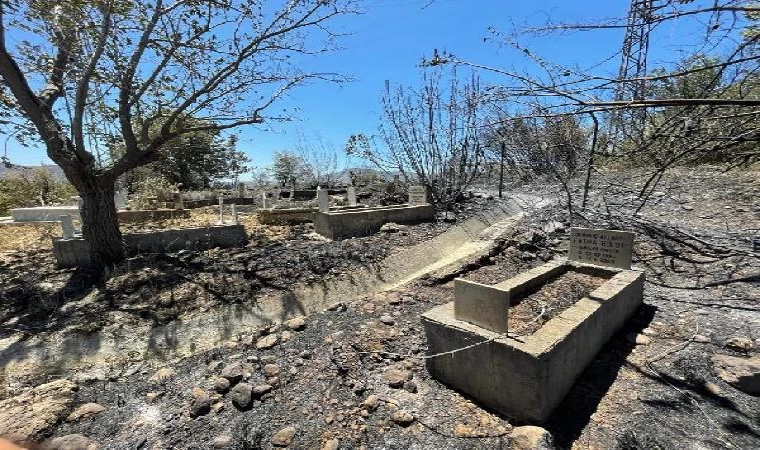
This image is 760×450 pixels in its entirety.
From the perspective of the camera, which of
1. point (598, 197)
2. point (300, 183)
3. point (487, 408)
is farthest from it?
point (300, 183)

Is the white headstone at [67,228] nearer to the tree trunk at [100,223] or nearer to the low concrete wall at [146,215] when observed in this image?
the tree trunk at [100,223]

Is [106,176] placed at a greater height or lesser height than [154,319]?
greater

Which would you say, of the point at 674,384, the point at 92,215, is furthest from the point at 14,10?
the point at 674,384

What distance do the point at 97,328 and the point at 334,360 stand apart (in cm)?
355

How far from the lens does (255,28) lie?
6.84 m

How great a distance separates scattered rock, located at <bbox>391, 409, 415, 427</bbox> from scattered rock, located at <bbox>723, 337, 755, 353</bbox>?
3185mm

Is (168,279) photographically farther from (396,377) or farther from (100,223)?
(396,377)

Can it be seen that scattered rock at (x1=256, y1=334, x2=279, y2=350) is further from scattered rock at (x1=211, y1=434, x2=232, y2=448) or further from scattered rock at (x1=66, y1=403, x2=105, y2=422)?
scattered rock at (x1=66, y1=403, x2=105, y2=422)

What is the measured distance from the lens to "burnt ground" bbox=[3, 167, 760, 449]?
2760 millimetres

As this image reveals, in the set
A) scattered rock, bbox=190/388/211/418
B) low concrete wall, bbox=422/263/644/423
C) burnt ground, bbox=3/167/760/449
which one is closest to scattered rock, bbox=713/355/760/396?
burnt ground, bbox=3/167/760/449

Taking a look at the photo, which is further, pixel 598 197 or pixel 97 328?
pixel 598 197

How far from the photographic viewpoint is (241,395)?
3.28m

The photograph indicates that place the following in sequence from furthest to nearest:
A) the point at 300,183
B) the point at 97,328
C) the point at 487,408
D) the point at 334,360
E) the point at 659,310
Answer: the point at 300,183 < the point at 97,328 < the point at 659,310 < the point at 334,360 < the point at 487,408

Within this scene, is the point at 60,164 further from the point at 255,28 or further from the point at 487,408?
the point at 487,408
